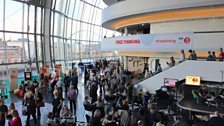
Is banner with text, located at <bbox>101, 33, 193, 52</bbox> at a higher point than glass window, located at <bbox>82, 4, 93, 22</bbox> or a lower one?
lower

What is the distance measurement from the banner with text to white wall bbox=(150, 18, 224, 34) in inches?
93.0

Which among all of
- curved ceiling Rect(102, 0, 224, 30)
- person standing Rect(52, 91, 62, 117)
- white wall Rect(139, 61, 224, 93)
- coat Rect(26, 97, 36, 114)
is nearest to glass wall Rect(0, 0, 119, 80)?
curved ceiling Rect(102, 0, 224, 30)

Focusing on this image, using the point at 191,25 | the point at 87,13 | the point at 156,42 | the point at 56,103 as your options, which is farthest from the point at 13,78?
the point at 87,13

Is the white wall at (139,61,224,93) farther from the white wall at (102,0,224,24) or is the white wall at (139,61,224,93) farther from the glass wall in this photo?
the glass wall

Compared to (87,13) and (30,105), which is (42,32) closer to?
(87,13)

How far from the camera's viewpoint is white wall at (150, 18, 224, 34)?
14789 millimetres

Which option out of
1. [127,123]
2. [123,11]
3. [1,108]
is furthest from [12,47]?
Answer: [127,123]

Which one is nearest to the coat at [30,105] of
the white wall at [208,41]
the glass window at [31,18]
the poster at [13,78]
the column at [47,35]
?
the poster at [13,78]

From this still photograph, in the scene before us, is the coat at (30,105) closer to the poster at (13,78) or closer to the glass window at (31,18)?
the poster at (13,78)

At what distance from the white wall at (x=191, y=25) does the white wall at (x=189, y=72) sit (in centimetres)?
396

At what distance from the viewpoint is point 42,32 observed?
2011 cm

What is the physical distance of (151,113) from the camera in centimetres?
812

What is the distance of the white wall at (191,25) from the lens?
582 inches

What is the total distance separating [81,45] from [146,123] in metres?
20.9
